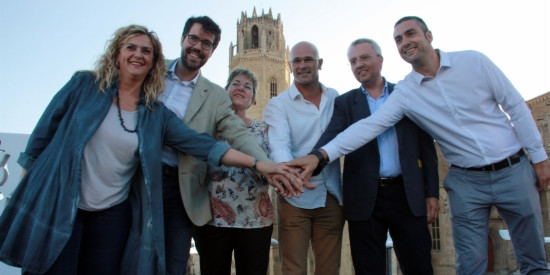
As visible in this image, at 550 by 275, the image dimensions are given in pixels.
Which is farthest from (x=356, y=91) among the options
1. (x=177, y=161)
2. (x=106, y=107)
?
(x=106, y=107)

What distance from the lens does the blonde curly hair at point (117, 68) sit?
2.54m

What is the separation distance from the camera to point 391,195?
123 inches

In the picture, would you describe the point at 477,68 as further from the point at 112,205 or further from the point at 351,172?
the point at 112,205

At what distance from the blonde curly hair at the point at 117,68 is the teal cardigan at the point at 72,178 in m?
0.06

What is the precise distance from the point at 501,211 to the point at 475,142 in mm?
611

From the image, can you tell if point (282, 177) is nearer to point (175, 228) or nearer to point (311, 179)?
point (311, 179)

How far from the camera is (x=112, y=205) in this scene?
94.7 inches

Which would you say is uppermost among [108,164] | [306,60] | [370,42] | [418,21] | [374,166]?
[418,21]

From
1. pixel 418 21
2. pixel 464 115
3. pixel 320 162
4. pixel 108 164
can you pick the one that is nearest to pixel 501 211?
pixel 464 115

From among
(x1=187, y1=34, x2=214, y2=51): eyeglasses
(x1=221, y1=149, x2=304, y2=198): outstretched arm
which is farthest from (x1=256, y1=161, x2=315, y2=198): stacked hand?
(x1=187, y1=34, x2=214, y2=51): eyeglasses

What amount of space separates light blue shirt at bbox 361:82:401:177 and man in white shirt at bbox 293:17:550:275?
0.17 metres

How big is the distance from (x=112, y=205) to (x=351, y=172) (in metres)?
1.97

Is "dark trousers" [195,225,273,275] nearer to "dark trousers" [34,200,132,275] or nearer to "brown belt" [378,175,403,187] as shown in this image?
"dark trousers" [34,200,132,275]

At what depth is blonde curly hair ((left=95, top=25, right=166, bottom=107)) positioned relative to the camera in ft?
8.33
